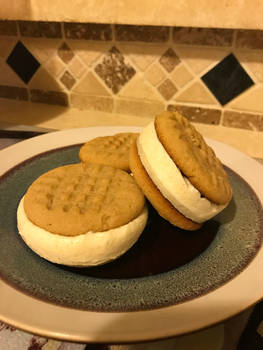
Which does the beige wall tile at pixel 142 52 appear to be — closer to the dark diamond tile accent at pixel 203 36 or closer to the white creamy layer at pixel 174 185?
the dark diamond tile accent at pixel 203 36

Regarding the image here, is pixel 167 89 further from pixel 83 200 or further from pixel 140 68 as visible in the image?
pixel 83 200

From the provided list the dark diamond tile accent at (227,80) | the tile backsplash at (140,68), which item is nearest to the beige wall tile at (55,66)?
the tile backsplash at (140,68)

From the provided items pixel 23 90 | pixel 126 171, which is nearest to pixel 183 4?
pixel 126 171

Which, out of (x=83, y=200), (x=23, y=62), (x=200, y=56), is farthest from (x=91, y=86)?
(x=83, y=200)

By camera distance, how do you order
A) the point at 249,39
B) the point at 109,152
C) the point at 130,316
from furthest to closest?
the point at 249,39 < the point at 109,152 < the point at 130,316

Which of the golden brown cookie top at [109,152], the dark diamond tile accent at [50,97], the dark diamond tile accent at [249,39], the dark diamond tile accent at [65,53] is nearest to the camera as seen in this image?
the golden brown cookie top at [109,152]

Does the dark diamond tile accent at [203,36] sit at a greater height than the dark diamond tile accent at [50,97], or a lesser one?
greater
